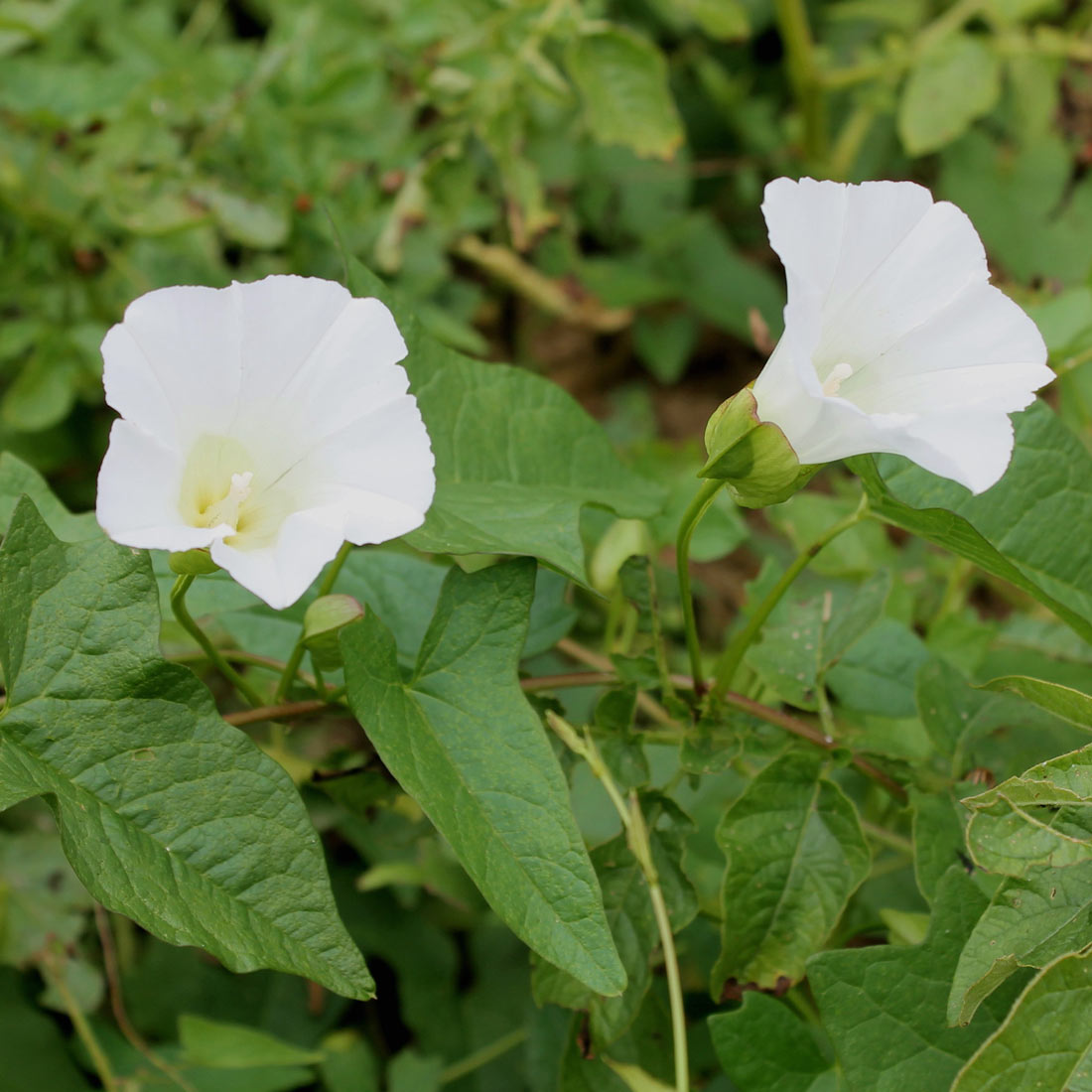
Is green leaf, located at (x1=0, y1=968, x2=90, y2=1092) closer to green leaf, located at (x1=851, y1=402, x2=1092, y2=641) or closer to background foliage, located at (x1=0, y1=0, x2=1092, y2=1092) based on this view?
background foliage, located at (x1=0, y1=0, x2=1092, y2=1092)

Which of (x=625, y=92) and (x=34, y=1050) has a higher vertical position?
(x=625, y=92)

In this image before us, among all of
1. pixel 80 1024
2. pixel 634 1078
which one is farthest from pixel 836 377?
pixel 80 1024

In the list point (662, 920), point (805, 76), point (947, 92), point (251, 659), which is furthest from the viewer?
point (805, 76)

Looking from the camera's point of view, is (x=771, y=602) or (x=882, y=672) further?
(x=882, y=672)

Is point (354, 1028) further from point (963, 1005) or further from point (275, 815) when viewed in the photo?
point (963, 1005)

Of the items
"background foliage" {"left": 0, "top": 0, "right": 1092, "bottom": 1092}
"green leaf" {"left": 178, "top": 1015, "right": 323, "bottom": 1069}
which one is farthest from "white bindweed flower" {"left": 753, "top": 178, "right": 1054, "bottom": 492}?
"green leaf" {"left": 178, "top": 1015, "right": 323, "bottom": 1069}

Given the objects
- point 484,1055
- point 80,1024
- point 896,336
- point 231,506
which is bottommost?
point 484,1055

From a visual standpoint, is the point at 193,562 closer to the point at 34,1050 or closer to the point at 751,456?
the point at 751,456

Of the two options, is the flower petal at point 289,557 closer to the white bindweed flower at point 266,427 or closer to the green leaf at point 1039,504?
the white bindweed flower at point 266,427
